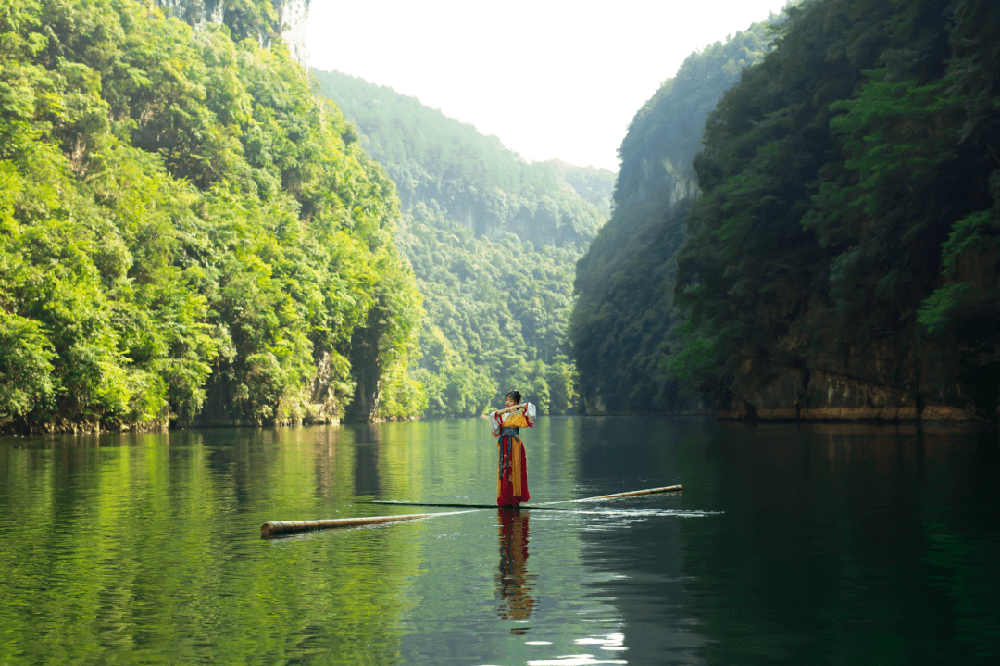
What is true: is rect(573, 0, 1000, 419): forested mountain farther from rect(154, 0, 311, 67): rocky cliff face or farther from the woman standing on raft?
rect(154, 0, 311, 67): rocky cliff face

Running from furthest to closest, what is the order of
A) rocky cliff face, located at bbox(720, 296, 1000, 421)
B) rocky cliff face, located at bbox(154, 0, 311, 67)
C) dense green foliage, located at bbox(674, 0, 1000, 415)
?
rocky cliff face, located at bbox(154, 0, 311, 67)
rocky cliff face, located at bbox(720, 296, 1000, 421)
dense green foliage, located at bbox(674, 0, 1000, 415)

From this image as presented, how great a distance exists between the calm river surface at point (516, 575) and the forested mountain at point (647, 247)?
75.1m

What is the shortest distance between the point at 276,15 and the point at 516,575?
110702 millimetres

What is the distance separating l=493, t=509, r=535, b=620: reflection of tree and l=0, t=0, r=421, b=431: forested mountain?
32205 mm

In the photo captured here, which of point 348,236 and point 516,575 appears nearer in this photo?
point 516,575

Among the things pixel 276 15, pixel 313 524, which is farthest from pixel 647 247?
pixel 313 524

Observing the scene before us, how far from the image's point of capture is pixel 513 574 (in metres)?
8.89

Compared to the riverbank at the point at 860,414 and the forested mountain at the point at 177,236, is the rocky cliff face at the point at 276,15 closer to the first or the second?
the forested mountain at the point at 177,236

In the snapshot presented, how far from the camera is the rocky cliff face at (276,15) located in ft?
314

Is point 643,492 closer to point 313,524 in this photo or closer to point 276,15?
point 313,524

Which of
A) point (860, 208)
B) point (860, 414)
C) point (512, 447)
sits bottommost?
point (860, 414)

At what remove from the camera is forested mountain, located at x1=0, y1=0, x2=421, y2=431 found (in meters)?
42.8

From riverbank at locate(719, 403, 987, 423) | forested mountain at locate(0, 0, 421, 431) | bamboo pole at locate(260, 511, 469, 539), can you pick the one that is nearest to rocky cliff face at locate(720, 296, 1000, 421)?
riverbank at locate(719, 403, 987, 423)

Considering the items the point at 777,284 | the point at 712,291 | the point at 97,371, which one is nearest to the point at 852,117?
the point at 777,284
